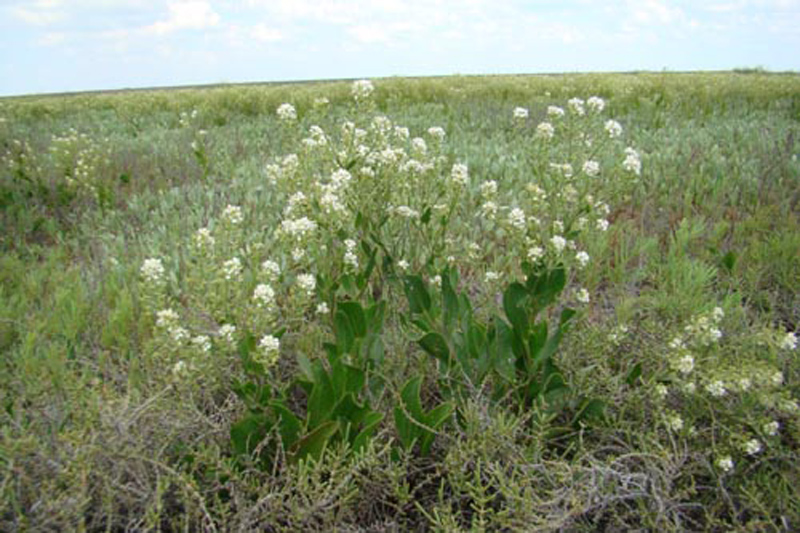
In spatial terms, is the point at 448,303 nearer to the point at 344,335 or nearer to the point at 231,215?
the point at 344,335

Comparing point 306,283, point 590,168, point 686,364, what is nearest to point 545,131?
point 590,168

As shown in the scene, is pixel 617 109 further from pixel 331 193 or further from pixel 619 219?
pixel 331 193

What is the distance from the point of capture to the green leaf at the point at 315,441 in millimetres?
1982

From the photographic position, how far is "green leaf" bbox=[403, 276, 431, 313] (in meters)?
2.40

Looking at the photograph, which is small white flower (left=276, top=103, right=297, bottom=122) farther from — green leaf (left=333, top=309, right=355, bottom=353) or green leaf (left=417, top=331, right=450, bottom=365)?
green leaf (left=417, top=331, right=450, bottom=365)

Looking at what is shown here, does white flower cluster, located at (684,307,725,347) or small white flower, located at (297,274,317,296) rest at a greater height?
small white flower, located at (297,274,317,296)

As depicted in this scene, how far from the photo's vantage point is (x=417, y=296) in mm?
2418

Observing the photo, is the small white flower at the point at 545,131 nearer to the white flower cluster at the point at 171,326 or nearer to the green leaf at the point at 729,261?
the white flower cluster at the point at 171,326

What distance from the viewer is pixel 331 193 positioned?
8.13ft

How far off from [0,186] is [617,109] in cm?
843

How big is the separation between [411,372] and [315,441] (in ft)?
2.48

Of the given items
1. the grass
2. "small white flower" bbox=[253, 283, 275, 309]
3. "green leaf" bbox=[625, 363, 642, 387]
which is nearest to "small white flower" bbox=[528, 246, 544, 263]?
the grass

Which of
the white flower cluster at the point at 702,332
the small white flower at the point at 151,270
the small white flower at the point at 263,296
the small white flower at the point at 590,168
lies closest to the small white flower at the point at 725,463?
the white flower cluster at the point at 702,332

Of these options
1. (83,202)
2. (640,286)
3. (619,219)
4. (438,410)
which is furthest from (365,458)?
(83,202)
